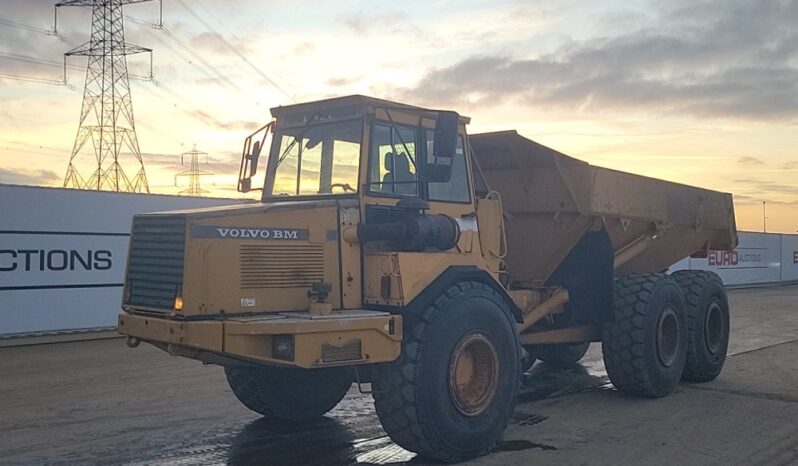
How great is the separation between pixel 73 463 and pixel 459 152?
4220mm

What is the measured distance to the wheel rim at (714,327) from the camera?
10488mm

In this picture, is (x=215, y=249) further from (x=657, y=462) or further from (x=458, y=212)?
(x=657, y=462)

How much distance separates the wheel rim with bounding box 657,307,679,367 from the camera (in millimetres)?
9336

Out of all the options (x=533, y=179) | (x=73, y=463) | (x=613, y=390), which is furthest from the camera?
(x=613, y=390)

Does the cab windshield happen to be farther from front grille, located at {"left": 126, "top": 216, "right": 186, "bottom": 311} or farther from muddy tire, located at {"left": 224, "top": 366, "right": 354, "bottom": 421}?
muddy tire, located at {"left": 224, "top": 366, "right": 354, "bottom": 421}

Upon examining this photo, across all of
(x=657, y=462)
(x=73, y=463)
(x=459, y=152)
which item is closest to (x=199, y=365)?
(x=73, y=463)

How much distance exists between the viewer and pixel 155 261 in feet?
20.7

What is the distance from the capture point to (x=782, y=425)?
7.79m

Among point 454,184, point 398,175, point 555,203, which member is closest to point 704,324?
point 555,203

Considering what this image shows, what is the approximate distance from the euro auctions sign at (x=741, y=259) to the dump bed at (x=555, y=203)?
21.8m

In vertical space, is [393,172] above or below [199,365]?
above

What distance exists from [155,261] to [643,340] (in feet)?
17.7

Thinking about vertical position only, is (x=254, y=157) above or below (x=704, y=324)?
above

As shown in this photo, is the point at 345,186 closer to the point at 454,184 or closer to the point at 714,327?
the point at 454,184
